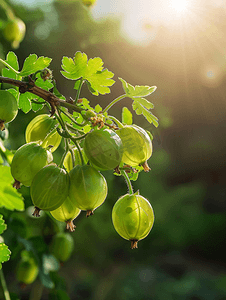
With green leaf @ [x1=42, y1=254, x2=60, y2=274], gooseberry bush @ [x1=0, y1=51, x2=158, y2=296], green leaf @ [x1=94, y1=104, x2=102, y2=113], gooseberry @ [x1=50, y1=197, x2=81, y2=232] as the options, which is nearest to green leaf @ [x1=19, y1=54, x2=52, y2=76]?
gooseberry bush @ [x1=0, y1=51, x2=158, y2=296]

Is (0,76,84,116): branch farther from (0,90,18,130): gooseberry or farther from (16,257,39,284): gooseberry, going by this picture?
(16,257,39,284): gooseberry

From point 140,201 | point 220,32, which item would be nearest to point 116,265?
point 220,32

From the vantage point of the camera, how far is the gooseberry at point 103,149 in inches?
16.2

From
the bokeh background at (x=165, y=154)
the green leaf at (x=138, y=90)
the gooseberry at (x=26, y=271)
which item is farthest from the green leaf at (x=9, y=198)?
the bokeh background at (x=165, y=154)

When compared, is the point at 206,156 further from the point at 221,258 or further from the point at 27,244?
the point at 27,244

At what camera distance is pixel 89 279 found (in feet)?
12.0

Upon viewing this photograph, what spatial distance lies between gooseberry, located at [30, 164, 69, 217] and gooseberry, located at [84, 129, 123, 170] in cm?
5

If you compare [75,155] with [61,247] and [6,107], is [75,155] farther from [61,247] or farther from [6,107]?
[61,247]

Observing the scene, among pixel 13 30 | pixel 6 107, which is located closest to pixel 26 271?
pixel 6 107

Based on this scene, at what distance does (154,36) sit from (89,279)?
3.12 m

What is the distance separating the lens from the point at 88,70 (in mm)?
539

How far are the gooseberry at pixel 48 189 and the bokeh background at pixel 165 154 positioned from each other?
217 centimetres

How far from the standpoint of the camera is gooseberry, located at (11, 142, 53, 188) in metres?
0.45

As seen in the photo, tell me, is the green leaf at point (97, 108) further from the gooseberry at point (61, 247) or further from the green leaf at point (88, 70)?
the gooseberry at point (61, 247)
